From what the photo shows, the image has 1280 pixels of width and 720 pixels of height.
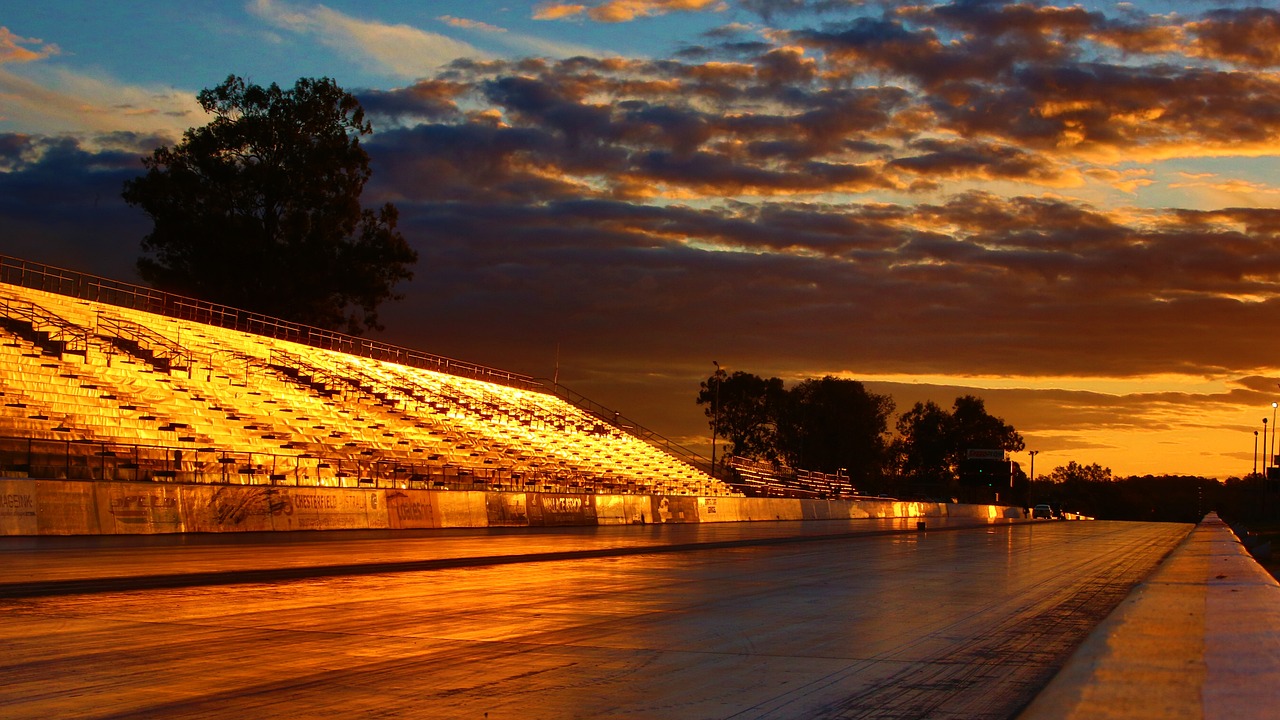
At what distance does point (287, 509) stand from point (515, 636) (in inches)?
800

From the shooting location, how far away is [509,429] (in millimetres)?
59094

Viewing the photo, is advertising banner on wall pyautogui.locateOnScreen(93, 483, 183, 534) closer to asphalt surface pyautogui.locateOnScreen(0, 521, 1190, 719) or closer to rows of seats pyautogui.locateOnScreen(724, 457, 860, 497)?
asphalt surface pyautogui.locateOnScreen(0, 521, 1190, 719)

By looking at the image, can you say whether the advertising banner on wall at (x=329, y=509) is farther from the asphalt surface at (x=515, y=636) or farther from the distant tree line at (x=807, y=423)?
the distant tree line at (x=807, y=423)

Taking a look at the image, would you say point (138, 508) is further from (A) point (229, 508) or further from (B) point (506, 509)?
(B) point (506, 509)

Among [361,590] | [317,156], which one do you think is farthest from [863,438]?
[361,590]

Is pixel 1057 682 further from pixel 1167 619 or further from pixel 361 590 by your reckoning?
pixel 361 590

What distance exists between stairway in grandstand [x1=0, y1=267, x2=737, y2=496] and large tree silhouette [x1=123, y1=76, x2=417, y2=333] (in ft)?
54.4

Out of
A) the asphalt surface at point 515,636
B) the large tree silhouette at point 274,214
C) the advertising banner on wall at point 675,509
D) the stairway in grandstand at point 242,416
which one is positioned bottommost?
the advertising banner on wall at point 675,509

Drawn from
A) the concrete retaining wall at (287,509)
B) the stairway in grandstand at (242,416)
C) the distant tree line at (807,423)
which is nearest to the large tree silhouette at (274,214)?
the stairway in grandstand at (242,416)

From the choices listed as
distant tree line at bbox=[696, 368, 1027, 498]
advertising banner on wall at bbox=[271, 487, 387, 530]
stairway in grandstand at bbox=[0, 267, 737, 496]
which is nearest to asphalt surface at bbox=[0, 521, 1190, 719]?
advertising banner on wall at bbox=[271, 487, 387, 530]

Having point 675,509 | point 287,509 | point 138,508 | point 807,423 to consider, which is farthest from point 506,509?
point 807,423

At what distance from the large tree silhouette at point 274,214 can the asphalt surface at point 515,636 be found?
176ft

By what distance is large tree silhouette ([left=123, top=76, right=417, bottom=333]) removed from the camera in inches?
2867

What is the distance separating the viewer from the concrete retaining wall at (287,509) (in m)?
24.1
